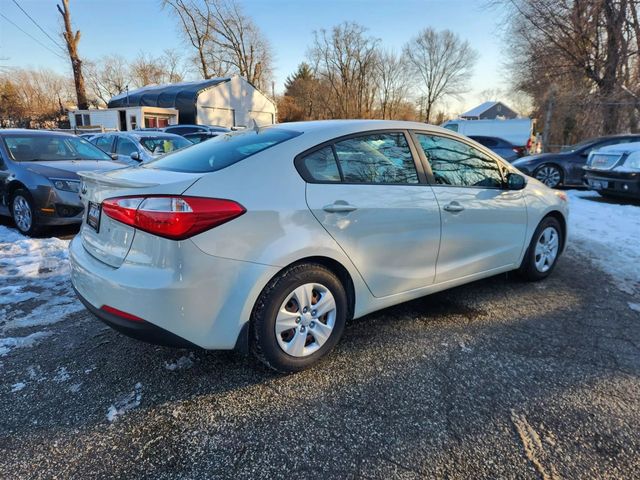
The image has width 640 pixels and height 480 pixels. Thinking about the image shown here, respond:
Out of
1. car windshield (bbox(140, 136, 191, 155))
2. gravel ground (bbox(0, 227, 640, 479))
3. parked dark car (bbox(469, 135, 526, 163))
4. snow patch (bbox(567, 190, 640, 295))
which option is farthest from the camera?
parked dark car (bbox(469, 135, 526, 163))

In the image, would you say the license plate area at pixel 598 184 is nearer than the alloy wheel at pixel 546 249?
No

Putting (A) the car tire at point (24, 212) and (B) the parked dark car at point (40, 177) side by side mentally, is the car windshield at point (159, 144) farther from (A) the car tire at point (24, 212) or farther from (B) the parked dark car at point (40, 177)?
(A) the car tire at point (24, 212)

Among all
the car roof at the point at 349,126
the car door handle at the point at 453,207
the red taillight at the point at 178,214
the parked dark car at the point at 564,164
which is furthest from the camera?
the parked dark car at the point at 564,164

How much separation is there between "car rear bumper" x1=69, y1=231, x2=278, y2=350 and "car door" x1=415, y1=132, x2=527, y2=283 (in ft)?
5.13

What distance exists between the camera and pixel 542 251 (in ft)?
14.0

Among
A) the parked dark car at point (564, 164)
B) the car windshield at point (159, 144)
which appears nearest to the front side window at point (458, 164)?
the car windshield at point (159, 144)

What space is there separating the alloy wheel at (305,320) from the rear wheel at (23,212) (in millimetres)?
4631

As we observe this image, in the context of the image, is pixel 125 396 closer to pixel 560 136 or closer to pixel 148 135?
pixel 148 135

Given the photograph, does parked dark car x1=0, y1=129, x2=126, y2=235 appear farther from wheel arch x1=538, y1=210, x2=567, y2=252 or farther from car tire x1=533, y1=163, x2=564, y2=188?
car tire x1=533, y1=163, x2=564, y2=188

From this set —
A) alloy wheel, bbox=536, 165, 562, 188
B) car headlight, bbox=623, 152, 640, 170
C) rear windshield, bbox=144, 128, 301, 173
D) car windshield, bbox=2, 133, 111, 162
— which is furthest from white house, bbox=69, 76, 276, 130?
rear windshield, bbox=144, 128, 301, 173

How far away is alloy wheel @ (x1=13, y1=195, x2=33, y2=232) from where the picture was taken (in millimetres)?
5598

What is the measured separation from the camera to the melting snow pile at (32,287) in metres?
3.28

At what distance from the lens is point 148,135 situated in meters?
9.80

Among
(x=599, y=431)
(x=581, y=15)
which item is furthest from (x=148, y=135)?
(x=581, y=15)
